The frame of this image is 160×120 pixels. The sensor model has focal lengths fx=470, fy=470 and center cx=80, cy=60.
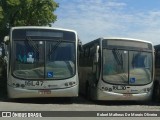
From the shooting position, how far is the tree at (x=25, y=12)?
3553cm

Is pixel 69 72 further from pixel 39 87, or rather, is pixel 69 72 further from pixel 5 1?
pixel 5 1

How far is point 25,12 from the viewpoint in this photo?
120 feet

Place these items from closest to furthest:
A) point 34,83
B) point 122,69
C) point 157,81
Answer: point 34,83 < point 122,69 < point 157,81

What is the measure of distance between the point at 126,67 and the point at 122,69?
0.20 metres

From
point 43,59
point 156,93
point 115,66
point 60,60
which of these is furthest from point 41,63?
point 156,93

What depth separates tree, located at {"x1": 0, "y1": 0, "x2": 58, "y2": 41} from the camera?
117ft

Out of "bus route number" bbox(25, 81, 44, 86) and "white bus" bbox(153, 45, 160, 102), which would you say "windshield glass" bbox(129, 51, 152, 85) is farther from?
"bus route number" bbox(25, 81, 44, 86)

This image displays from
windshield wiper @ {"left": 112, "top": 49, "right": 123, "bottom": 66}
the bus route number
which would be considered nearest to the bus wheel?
windshield wiper @ {"left": 112, "top": 49, "right": 123, "bottom": 66}

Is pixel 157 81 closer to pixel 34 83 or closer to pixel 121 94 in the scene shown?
pixel 121 94

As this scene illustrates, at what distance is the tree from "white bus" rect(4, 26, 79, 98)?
16.1 meters

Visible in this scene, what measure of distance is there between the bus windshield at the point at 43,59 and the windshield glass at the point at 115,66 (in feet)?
5.09

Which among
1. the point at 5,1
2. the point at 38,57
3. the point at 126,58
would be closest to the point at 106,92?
the point at 126,58

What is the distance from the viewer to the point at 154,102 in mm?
23172

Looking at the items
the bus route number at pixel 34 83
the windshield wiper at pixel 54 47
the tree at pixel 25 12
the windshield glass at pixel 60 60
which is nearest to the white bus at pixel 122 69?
the windshield glass at pixel 60 60
